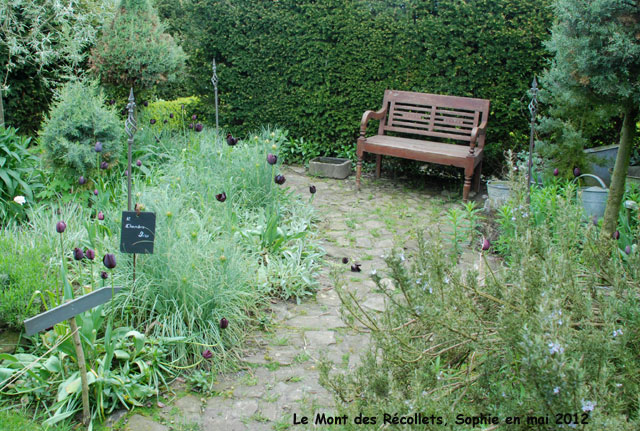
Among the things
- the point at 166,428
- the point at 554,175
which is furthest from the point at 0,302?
the point at 554,175

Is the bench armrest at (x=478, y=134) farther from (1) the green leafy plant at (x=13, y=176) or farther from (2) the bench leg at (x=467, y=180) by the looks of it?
(1) the green leafy plant at (x=13, y=176)

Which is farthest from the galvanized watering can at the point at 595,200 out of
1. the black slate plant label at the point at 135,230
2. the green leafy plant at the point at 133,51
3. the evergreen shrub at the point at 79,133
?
the green leafy plant at the point at 133,51

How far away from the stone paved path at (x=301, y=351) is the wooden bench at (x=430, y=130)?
2.51ft

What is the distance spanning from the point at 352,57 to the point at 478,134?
2.11m

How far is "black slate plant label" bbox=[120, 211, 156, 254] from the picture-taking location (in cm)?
299

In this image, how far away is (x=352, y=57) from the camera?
7348 millimetres

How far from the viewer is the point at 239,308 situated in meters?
3.52

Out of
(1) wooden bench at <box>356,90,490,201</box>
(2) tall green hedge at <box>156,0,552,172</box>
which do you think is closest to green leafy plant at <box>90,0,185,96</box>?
(2) tall green hedge at <box>156,0,552,172</box>

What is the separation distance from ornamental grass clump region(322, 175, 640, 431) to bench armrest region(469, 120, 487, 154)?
350 cm

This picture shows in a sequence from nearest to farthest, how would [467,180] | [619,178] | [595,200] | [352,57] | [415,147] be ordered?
[619,178], [595,200], [467,180], [415,147], [352,57]

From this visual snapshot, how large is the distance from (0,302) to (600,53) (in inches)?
156

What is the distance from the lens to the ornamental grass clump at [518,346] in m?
1.37

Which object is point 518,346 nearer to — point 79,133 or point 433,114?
point 79,133

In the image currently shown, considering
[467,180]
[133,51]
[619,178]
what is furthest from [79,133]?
[619,178]
